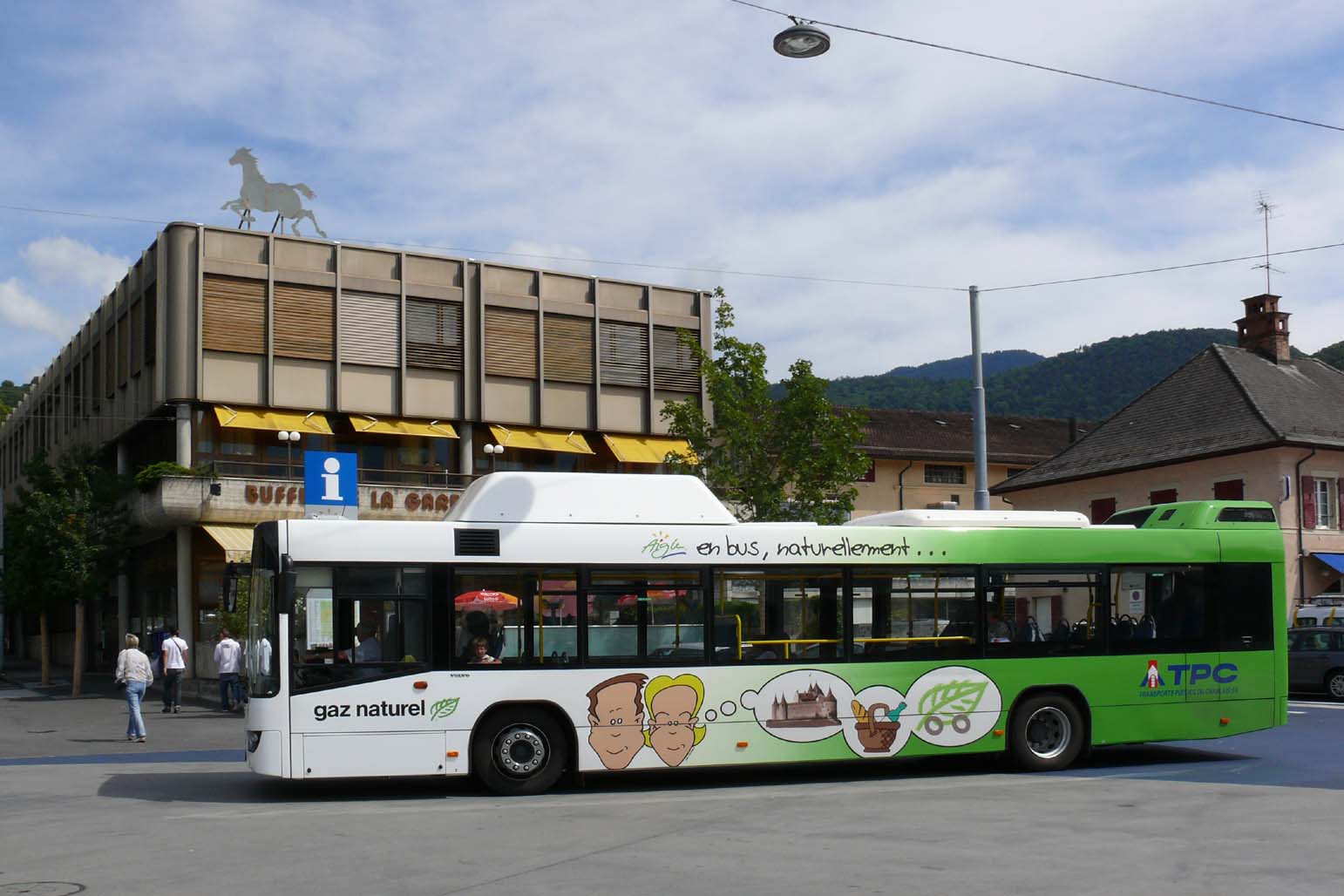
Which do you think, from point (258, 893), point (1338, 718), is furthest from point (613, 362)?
point (258, 893)

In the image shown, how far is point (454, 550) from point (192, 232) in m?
25.5

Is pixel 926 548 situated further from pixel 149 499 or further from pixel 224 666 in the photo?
pixel 149 499

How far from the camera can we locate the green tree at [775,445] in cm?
3088

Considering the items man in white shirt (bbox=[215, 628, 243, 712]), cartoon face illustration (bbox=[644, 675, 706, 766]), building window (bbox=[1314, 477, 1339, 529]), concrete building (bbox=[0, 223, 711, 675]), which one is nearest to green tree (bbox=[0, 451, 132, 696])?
concrete building (bbox=[0, 223, 711, 675])

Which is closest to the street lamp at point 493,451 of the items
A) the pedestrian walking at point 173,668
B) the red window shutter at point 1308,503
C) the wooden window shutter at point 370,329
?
the wooden window shutter at point 370,329

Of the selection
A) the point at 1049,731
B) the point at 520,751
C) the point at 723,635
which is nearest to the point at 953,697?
the point at 1049,731

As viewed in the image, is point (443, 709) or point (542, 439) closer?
point (443, 709)

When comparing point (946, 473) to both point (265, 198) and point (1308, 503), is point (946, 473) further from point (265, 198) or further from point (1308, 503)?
point (265, 198)

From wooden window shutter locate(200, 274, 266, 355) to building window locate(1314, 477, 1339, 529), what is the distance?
104 feet

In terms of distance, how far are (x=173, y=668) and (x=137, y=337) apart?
1574 cm

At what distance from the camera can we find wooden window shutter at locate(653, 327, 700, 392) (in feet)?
142

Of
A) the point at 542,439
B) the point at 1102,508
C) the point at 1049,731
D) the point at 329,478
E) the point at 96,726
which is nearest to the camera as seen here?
the point at 1049,731

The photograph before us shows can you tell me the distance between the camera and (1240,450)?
4284 cm

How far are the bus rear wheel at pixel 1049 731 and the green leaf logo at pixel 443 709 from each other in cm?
629
